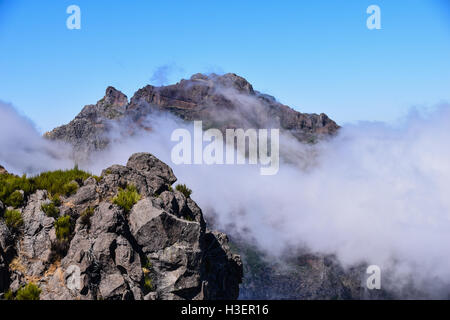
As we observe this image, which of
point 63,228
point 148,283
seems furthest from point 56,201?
point 148,283

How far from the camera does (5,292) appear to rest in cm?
1662

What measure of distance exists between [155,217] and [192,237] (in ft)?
7.96

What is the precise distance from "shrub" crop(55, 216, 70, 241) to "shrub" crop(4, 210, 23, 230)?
190cm

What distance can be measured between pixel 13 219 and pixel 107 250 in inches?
217

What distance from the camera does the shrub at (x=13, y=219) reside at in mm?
19055

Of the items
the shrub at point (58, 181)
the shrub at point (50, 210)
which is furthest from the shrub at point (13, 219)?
the shrub at point (58, 181)

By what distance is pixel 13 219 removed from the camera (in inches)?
755

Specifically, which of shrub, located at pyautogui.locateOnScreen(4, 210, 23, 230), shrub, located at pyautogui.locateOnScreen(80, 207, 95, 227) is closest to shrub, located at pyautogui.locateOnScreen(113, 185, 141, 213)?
shrub, located at pyautogui.locateOnScreen(80, 207, 95, 227)

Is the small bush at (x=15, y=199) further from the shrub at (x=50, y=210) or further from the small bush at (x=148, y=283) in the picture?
the small bush at (x=148, y=283)

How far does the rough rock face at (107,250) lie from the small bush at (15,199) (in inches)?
13.8

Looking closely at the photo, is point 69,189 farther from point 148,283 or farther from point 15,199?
point 148,283
